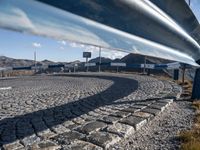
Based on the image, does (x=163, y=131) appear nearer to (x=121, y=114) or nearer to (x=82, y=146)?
(x=121, y=114)

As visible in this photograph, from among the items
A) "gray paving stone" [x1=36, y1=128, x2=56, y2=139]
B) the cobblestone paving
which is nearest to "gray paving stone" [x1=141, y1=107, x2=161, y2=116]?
the cobblestone paving

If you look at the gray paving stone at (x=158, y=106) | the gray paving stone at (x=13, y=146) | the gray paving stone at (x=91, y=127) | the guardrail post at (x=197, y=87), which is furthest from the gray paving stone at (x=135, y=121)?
the guardrail post at (x=197, y=87)

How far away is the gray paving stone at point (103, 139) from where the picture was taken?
3.65 metres

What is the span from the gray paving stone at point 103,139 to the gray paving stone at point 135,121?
683mm

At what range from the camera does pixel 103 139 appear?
149 inches

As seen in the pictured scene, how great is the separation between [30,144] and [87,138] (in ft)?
2.37

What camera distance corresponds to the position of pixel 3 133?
13.8 ft

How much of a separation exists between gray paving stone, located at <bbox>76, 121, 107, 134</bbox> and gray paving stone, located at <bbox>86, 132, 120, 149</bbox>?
182 millimetres

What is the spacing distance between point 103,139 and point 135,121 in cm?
111

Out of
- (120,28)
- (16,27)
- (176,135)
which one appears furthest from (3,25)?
(176,135)

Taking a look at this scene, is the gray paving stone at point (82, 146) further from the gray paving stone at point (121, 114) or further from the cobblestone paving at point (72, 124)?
the gray paving stone at point (121, 114)

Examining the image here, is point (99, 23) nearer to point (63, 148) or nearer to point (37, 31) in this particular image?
point (37, 31)

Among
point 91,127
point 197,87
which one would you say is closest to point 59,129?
point 91,127

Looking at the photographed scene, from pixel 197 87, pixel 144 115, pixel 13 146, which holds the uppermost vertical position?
pixel 197 87
